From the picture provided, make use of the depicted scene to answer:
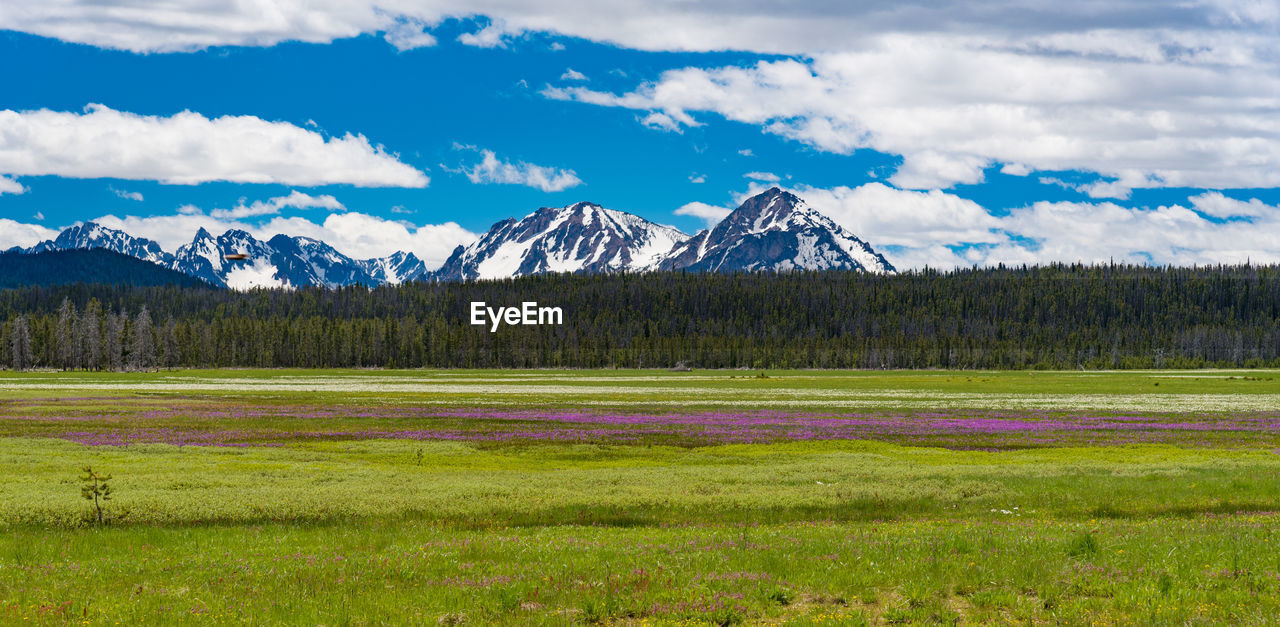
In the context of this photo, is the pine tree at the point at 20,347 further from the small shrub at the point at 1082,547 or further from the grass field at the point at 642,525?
the small shrub at the point at 1082,547

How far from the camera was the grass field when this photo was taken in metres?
13.9

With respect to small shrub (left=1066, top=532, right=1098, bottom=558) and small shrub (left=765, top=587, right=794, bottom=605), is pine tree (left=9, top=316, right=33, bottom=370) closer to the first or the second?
small shrub (left=765, top=587, right=794, bottom=605)

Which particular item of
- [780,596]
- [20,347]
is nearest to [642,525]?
[780,596]

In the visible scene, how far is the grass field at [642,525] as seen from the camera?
13.9 meters

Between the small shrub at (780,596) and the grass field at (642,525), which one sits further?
the small shrub at (780,596)

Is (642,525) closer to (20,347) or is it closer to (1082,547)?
(1082,547)

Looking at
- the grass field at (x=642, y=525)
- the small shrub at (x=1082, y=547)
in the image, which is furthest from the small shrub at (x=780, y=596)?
the small shrub at (x=1082, y=547)

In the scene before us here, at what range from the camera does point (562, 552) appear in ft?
58.7

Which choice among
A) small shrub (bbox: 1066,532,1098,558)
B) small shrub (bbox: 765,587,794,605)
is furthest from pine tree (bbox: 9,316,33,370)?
small shrub (bbox: 1066,532,1098,558)

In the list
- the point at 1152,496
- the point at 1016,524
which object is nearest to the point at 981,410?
the point at 1152,496

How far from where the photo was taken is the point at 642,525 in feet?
79.7

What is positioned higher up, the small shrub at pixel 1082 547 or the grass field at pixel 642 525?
the small shrub at pixel 1082 547

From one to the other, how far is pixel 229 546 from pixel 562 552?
8069mm

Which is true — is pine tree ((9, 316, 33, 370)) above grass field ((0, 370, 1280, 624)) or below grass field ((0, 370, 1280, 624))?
above
